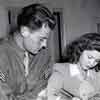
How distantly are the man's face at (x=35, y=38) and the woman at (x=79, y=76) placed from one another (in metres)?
0.18

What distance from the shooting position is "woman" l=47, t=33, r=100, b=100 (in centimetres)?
79

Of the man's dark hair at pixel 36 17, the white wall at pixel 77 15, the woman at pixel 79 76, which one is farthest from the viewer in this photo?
the white wall at pixel 77 15

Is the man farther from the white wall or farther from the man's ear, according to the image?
the white wall

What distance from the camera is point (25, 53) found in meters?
0.75

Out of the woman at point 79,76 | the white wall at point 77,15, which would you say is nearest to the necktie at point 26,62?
the woman at point 79,76

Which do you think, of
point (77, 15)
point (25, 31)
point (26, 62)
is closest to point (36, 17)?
point (25, 31)

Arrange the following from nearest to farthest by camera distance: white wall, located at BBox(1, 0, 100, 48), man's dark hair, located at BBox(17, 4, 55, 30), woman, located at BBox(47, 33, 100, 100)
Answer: man's dark hair, located at BBox(17, 4, 55, 30) < woman, located at BBox(47, 33, 100, 100) < white wall, located at BBox(1, 0, 100, 48)

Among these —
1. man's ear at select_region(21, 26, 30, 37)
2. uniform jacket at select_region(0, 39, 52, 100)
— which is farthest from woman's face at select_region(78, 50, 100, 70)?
man's ear at select_region(21, 26, 30, 37)

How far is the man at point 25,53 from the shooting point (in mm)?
681

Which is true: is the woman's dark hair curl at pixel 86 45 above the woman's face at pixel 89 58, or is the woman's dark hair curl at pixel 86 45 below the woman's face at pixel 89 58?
above

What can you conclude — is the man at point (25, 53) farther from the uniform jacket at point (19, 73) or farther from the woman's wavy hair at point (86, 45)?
the woman's wavy hair at point (86, 45)

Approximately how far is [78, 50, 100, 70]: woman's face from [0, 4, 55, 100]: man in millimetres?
168

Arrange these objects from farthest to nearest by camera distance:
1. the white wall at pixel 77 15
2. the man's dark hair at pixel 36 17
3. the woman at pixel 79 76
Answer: the white wall at pixel 77 15 → the woman at pixel 79 76 → the man's dark hair at pixel 36 17

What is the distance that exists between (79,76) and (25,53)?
0.80 ft
